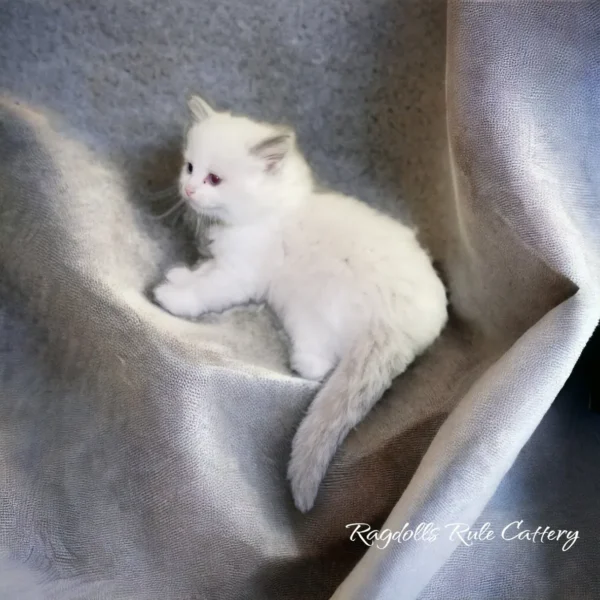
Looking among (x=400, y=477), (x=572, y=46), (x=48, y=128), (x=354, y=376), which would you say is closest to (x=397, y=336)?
(x=354, y=376)

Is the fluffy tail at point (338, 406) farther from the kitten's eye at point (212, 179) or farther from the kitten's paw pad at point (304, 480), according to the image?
the kitten's eye at point (212, 179)

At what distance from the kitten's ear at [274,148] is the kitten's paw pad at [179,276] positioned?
21cm

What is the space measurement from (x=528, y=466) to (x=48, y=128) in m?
0.88

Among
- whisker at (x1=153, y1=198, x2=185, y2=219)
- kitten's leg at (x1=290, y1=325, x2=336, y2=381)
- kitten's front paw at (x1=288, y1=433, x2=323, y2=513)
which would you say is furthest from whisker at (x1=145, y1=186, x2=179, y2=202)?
kitten's front paw at (x1=288, y1=433, x2=323, y2=513)

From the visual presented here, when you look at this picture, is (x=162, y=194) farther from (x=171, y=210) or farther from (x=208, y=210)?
(x=208, y=210)

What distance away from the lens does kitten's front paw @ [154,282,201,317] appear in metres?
0.92

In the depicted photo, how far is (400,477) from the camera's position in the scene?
2.69 feet

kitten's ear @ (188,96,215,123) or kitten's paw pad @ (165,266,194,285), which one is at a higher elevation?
kitten's ear @ (188,96,215,123)

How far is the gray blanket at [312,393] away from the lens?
73 centimetres

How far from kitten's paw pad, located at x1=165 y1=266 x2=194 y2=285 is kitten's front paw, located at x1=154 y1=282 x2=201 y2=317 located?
22mm

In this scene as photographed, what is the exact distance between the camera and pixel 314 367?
89cm

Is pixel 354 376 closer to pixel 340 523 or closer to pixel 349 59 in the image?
pixel 340 523

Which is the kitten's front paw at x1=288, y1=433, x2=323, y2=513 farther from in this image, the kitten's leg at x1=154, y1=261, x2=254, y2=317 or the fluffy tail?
the kitten's leg at x1=154, y1=261, x2=254, y2=317

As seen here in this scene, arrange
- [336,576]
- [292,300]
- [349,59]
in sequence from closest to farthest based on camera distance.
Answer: [336,576]
[292,300]
[349,59]
